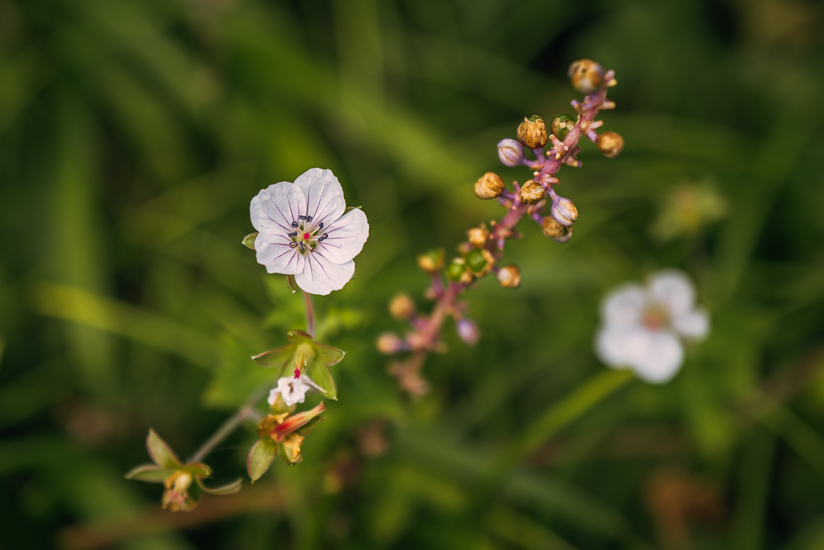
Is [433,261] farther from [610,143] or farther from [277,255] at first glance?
[610,143]

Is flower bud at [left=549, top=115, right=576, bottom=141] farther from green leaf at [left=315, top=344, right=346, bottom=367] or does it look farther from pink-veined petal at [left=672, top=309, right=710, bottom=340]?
pink-veined petal at [left=672, top=309, right=710, bottom=340]

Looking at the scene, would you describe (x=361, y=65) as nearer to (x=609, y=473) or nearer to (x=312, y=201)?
(x=312, y=201)

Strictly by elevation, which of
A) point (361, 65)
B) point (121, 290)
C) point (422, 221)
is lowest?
point (121, 290)

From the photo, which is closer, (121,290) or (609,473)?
(609,473)

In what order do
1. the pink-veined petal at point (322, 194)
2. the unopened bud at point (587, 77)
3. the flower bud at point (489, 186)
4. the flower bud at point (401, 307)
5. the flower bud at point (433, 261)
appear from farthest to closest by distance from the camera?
the flower bud at point (401, 307) < the flower bud at point (433, 261) < the pink-veined petal at point (322, 194) < the flower bud at point (489, 186) < the unopened bud at point (587, 77)

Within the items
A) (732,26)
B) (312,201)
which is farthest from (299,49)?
(732,26)

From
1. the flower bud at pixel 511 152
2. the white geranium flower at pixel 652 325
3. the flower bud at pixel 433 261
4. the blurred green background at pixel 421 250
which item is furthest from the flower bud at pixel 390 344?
the white geranium flower at pixel 652 325

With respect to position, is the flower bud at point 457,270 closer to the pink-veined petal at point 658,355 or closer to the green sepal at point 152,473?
the green sepal at point 152,473
